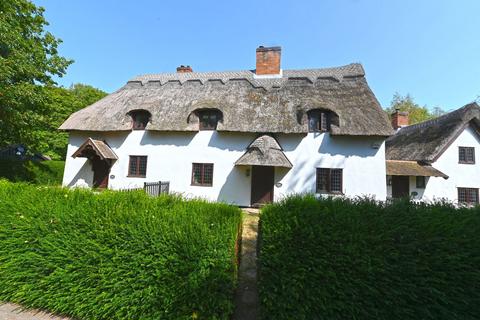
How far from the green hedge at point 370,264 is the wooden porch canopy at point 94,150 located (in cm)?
1362

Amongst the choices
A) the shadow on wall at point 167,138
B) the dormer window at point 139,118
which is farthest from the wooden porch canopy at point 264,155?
the dormer window at point 139,118

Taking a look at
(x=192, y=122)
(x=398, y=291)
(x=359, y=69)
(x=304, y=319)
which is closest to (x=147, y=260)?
(x=304, y=319)

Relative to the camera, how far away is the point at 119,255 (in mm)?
3910

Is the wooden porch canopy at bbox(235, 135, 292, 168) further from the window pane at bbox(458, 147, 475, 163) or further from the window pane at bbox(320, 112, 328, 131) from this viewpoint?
the window pane at bbox(458, 147, 475, 163)

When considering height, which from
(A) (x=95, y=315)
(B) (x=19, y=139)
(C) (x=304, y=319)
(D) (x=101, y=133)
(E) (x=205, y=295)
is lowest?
(A) (x=95, y=315)

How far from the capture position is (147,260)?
3777 millimetres

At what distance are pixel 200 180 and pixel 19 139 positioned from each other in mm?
10307

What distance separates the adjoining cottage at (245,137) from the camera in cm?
1238

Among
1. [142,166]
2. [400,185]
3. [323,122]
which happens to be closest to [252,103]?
[323,122]

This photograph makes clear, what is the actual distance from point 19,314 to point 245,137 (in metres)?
11.1

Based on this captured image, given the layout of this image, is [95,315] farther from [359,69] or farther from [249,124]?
[359,69]

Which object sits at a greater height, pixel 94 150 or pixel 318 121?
pixel 318 121

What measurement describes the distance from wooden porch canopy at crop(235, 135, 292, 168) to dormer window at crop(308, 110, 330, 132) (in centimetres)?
238

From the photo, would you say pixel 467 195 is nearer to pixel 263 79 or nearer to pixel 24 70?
pixel 263 79
